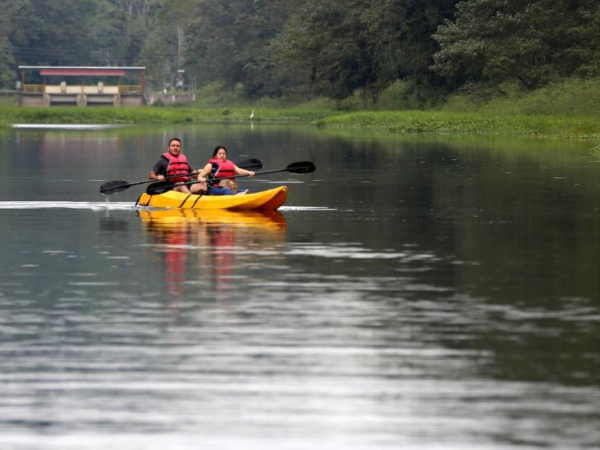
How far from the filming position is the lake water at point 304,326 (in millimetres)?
8875

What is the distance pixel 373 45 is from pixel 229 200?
68515 mm

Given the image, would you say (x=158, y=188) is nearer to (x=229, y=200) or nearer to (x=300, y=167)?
(x=229, y=200)

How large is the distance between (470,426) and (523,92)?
2505 inches

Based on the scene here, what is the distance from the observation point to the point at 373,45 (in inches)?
3590

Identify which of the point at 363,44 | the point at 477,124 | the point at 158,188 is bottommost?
the point at 158,188

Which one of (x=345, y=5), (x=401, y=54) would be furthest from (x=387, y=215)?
(x=345, y=5)

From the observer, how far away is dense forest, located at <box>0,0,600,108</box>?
236 ft

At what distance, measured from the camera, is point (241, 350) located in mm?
11102

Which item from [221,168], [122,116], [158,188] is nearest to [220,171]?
[221,168]

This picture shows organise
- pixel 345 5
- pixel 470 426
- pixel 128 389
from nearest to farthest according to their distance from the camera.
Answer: pixel 470 426
pixel 128 389
pixel 345 5

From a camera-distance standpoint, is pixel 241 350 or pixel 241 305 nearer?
pixel 241 350

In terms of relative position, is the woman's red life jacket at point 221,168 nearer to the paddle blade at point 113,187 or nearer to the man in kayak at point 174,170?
the man in kayak at point 174,170

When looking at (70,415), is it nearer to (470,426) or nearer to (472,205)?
(470,426)

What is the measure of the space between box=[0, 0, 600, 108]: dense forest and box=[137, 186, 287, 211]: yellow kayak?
152 feet
